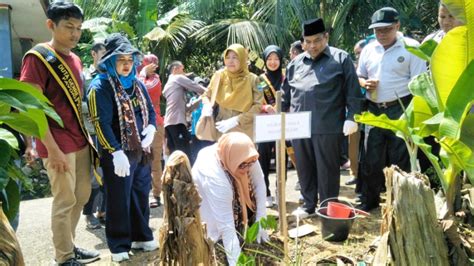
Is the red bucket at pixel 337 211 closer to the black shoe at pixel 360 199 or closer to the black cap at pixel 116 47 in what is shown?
the black shoe at pixel 360 199

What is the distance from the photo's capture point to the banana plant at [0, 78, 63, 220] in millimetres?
1704

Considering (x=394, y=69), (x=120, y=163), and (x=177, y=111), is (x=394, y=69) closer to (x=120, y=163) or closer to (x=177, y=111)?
(x=120, y=163)

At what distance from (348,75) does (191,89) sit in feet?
7.95

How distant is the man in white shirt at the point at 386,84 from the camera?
13.1 feet

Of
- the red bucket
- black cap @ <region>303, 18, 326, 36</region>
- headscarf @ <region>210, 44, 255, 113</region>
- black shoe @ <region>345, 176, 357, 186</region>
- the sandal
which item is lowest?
the sandal

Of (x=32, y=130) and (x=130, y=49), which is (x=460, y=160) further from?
(x=130, y=49)

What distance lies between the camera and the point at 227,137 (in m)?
3.00

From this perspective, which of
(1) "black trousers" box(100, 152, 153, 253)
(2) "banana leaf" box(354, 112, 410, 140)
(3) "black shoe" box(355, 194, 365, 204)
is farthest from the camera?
(3) "black shoe" box(355, 194, 365, 204)

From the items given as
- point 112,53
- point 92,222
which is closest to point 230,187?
point 112,53

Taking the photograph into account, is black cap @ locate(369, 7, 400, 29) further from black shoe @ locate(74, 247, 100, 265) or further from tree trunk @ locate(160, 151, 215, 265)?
black shoe @ locate(74, 247, 100, 265)

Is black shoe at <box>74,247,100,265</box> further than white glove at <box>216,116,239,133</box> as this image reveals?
No

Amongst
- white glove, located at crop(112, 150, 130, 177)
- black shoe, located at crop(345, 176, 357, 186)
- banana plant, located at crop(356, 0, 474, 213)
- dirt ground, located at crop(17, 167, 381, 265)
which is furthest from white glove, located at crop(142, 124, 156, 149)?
black shoe, located at crop(345, 176, 357, 186)

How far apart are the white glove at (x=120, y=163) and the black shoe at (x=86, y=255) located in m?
0.77

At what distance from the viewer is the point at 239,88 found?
4.45 meters
